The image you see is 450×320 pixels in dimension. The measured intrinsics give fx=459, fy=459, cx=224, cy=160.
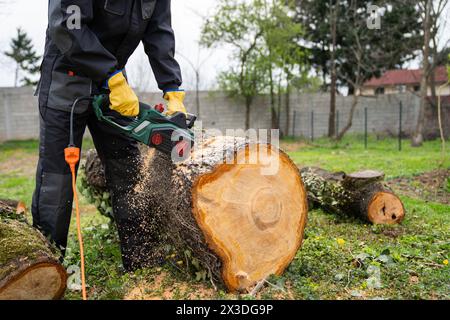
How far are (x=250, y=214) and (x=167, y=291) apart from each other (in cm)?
67

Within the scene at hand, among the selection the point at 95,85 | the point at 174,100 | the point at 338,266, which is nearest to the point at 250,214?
the point at 338,266

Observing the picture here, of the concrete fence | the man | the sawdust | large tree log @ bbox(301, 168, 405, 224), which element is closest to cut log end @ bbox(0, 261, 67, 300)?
the sawdust

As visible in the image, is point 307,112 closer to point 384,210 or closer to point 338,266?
point 384,210

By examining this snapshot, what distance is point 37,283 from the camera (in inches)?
89.6

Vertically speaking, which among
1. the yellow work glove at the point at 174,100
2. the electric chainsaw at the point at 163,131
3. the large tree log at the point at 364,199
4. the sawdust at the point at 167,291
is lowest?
the sawdust at the point at 167,291

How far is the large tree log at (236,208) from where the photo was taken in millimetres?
2531

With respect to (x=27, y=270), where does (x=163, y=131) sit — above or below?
above

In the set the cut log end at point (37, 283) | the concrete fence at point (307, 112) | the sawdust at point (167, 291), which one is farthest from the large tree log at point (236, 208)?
the concrete fence at point (307, 112)

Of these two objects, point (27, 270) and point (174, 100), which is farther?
point (174, 100)

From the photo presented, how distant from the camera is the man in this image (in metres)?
2.62

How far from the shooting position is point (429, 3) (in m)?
12.5

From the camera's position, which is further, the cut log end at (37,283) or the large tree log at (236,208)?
the large tree log at (236,208)

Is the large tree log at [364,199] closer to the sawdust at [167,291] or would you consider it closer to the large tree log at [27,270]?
the sawdust at [167,291]

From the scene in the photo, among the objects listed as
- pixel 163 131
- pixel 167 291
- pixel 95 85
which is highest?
pixel 95 85
